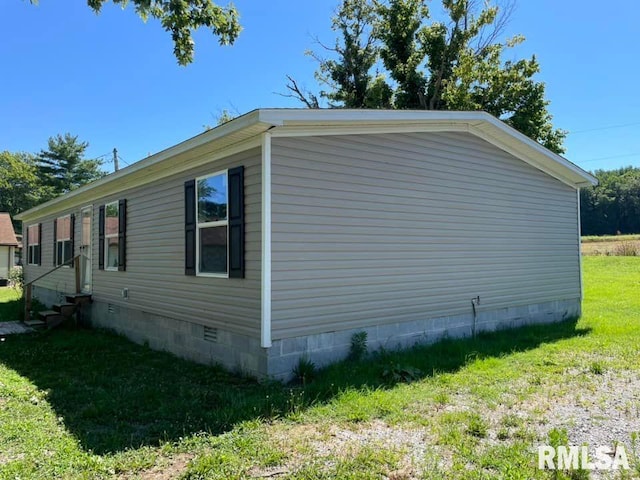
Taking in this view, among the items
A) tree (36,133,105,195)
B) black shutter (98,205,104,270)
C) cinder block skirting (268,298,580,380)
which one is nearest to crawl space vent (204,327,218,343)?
cinder block skirting (268,298,580,380)

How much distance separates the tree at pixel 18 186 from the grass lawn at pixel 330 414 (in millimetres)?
34648

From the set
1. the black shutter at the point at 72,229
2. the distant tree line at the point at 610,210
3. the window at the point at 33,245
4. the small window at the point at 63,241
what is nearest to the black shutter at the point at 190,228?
the black shutter at the point at 72,229

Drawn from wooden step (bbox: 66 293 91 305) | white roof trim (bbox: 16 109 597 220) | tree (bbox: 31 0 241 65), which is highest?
tree (bbox: 31 0 241 65)

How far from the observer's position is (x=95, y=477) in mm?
3061

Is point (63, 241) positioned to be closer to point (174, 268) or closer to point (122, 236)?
point (122, 236)

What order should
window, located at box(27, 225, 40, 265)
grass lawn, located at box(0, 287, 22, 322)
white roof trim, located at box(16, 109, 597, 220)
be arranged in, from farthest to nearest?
window, located at box(27, 225, 40, 265) → grass lawn, located at box(0, 287, 22, 322) → white roof trim, located at box(16, 109, 597, 220)

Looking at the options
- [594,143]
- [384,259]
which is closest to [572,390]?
[384,259]

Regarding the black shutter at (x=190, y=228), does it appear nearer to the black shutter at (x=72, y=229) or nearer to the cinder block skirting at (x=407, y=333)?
the cinder block skirting at (x=407, y=333)

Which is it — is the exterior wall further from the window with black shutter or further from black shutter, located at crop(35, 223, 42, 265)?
the window with black shutter

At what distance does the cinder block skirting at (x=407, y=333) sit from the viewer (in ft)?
17.2

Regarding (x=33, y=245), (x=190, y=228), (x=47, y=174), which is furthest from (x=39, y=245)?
(x=47, y=174)

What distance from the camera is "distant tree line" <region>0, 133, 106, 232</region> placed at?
34.7 meters

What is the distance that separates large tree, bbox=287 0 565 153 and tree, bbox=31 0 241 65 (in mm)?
12328

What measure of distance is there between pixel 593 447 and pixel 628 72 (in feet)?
72.8
